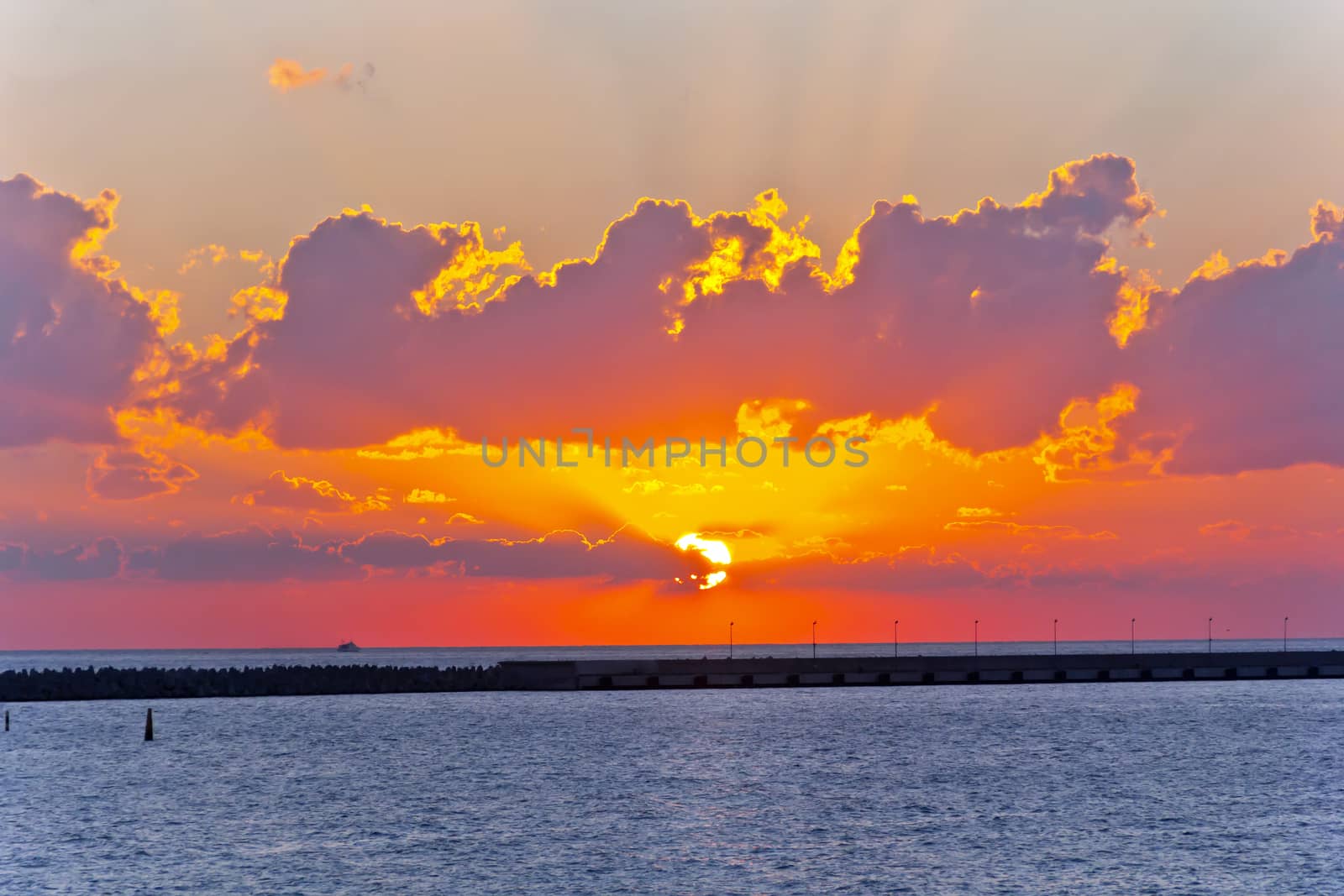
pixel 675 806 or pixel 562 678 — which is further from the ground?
pixel 675 806

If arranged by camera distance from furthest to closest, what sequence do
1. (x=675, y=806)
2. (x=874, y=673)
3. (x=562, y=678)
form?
(x=874, y=673) → (x=562, y=678) → (x=675, y=806)

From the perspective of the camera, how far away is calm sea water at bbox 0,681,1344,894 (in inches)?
2172

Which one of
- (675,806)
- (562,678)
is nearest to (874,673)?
(562,678)

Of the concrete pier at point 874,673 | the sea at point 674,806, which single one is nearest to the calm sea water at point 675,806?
the sea at point 674,806

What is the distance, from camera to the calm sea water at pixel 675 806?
2172 inches

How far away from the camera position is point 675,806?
7512 cm

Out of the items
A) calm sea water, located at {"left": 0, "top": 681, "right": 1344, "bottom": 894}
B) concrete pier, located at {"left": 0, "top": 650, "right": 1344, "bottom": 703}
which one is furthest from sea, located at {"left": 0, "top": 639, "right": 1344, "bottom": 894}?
concrete pier, located at {"left": 0, "top": 650, "right": 1344, "bottom": 703}

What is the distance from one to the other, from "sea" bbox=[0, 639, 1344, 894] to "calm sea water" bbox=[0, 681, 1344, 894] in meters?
0.28

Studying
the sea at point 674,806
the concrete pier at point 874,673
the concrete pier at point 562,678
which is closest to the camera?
the sea at point 674,806

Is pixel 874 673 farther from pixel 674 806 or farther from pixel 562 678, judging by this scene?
pixel 674 806

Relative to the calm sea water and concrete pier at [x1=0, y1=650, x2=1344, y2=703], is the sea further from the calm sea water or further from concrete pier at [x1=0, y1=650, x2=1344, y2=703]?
concrete pier at [x1=0, y1=650, x2=1344, y2=703]

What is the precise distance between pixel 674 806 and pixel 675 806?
0.05 metres

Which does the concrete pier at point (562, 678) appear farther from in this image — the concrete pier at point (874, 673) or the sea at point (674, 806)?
the sea at point (674, 806)

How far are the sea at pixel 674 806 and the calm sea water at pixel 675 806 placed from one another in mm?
277
